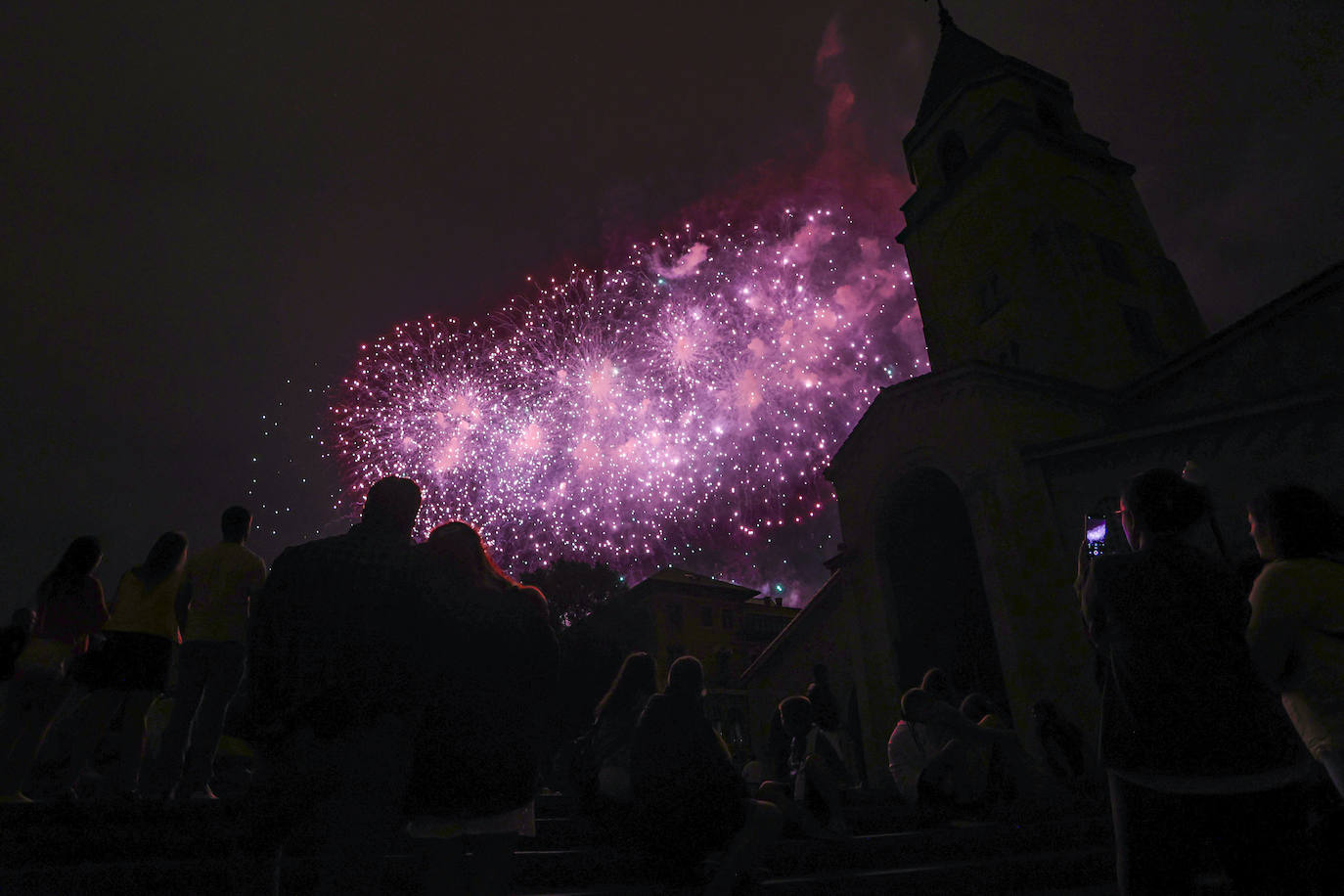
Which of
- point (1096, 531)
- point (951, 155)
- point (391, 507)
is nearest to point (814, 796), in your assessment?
point (391, 507)

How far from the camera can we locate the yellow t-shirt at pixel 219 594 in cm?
506

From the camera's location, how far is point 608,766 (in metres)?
4.21

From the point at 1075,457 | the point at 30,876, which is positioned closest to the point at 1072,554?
the point at 1075,457

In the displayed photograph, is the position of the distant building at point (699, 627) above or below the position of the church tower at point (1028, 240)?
below

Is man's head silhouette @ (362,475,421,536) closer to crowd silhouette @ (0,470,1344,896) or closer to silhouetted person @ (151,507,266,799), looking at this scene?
crowd silhouette @ (0,470,1344,896)

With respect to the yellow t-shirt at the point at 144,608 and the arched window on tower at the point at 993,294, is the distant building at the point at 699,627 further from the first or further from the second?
the yellow t-shirt at the point at 144,608

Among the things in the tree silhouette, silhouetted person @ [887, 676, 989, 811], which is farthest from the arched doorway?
the tree silhouette

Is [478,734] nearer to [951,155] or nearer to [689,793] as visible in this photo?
[689,793]

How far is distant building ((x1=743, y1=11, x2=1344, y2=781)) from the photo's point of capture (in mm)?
12930

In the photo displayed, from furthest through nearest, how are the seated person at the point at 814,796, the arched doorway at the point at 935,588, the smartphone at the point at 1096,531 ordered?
1. the arched doorway at the point at 935,588
2. the smartphone at the point at 1096,531
3. the seated person at the point at 814,796

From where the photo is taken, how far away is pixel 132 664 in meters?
5.03

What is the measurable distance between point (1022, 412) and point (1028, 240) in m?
8.04

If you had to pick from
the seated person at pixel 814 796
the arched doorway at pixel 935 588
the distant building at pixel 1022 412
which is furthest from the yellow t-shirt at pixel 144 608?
the arched doorway at pixel 935 588

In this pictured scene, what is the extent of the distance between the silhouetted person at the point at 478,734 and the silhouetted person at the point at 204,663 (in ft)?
11.1
